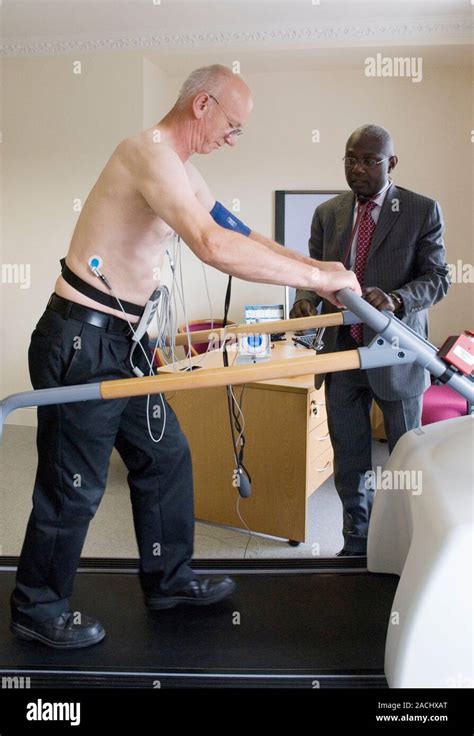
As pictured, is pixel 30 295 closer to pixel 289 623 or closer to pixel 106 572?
pixel 106 572

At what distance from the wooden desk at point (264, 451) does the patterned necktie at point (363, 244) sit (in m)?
0.68

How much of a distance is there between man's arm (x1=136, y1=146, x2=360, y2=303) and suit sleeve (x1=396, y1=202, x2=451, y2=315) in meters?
Answer: 0.74

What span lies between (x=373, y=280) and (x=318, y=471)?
1.23 meters

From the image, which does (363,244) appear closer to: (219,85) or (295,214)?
(219,85)

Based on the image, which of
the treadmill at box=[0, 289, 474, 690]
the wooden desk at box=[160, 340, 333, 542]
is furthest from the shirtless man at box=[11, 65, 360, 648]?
the wooden desk at box=[160, 340, 333, 542]

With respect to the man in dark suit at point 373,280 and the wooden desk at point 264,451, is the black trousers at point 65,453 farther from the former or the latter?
the wooden desk at point 264,451

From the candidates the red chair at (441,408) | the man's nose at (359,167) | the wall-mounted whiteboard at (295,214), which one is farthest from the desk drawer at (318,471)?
the wall-mounted whiteboard at (295,214)

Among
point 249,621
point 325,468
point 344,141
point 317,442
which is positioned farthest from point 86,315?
point 344,141

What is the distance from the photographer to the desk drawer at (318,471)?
3.32 meters

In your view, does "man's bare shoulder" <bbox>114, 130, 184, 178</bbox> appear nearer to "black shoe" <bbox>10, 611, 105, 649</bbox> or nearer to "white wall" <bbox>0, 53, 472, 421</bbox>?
"black shoe" <bbox>10, 611, 105, 649</bbox>

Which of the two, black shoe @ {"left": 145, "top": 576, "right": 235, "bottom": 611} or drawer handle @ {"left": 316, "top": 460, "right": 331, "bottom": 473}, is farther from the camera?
drawer handle @ {"left": 316, "top": 460, "right": 331, "bottom": 473}

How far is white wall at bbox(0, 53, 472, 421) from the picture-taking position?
16.6 feet

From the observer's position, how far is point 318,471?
3.49 metres

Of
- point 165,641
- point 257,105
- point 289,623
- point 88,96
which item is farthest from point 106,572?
point 257,105
